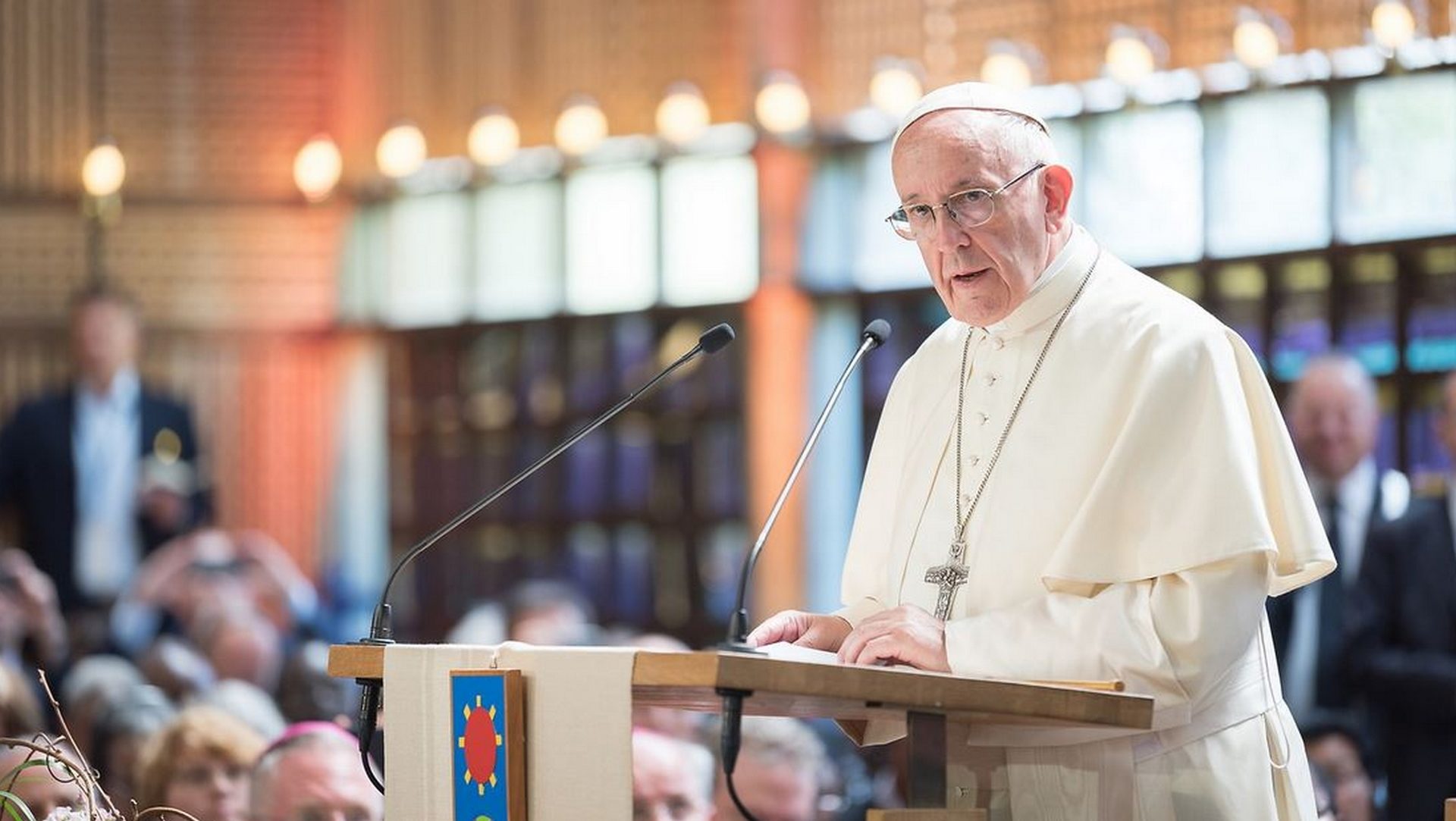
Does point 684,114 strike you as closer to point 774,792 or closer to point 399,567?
point 774,792

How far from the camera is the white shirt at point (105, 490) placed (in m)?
10.8

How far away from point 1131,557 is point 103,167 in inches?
362

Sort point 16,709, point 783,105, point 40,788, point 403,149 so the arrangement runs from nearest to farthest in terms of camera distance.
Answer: point 40,788
point 16,709
point 783,105
point 403,149

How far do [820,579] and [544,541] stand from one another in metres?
1.77

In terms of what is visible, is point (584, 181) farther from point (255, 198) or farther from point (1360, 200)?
point (1360, 200)

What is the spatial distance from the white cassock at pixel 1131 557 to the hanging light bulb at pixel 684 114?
7.25m

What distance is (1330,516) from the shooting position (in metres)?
6.91

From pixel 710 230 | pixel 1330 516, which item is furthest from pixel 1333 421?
pixel 710 230

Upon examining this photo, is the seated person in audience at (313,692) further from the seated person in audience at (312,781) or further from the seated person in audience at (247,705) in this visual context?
the seated person in audience at (312,781)

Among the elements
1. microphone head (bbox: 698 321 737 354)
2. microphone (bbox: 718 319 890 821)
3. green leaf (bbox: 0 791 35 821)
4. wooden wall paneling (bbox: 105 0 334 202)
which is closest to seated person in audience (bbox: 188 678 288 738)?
green leaf (bbox: 0 791 35 821)

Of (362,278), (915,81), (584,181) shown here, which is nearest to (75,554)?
(362,278)

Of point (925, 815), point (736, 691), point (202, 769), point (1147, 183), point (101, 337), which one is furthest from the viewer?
point (101, 337)

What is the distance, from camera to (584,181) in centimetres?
1118

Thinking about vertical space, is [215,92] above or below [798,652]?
above
